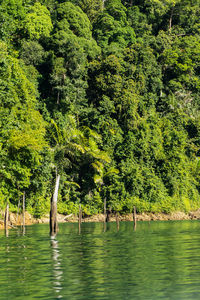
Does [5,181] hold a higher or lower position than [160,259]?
higher

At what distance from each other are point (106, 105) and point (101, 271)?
36750mm

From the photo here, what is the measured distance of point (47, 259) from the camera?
619 inches

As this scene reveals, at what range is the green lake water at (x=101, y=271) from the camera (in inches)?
392

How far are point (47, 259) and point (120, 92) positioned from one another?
36.6 meters

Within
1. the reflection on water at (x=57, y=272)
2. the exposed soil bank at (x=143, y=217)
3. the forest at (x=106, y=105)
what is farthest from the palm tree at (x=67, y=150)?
the reflection on water at (x=57, y=272)

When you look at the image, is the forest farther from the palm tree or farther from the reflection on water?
the reflection on water

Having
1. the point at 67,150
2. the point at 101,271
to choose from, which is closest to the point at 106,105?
the point at 67,150

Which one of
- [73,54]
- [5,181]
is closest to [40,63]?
[73,54]

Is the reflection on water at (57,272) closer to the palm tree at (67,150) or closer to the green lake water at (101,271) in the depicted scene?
the green lake water at (101,271)

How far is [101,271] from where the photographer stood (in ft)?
42.3

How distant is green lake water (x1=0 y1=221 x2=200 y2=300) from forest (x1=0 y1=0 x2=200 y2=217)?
16.8m

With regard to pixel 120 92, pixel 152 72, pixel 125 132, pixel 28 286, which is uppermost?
pixel 152 72

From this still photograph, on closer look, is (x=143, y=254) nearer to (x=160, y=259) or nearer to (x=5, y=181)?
(x=160, y=259)

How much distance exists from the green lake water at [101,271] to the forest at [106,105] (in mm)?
16756
